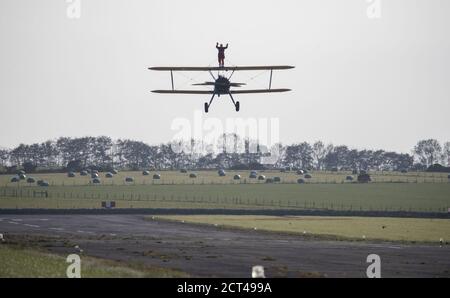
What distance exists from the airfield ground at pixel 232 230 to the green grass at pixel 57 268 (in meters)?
0.11

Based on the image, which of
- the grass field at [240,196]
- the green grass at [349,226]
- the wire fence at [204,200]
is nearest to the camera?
the green grass at [349,226]

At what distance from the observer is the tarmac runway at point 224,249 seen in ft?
149

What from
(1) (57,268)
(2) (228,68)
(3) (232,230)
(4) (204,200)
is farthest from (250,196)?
(1) (57,268)

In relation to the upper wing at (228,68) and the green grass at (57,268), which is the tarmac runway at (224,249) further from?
the upper wing at (228,68)

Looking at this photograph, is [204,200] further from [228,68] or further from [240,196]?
[228,68]

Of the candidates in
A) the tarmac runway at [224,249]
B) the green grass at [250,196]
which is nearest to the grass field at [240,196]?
the green grass at [250,196]

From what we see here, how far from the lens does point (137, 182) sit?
188750 millimetres

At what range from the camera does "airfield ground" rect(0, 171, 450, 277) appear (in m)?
46.8

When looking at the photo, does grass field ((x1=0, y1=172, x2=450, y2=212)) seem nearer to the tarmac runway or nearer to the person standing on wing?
the tarmac runway

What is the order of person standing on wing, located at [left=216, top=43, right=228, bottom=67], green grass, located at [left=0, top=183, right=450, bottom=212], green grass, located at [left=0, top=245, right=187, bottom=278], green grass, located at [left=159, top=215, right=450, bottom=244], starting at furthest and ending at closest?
green grass, located at [left=0, top=183, right=450, bottom=212], green grass, located at [left=159, top=215, right=450, bottom=244], person standing on wing, located at [left=216, top=43, right=228, bottom=67], green grass, located at [left=0, top=245, right=187, bottom=278]

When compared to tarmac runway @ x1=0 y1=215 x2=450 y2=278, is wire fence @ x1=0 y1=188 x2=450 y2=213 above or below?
above

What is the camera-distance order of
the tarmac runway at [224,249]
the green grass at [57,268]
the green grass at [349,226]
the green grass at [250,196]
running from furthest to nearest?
the green grass at [250,196], the green grass at [349,226], the tarmac runway at [224,249], the green grass at [57,268]

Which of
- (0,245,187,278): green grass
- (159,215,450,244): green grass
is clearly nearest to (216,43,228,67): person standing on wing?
(159,215,450,244): green grass
